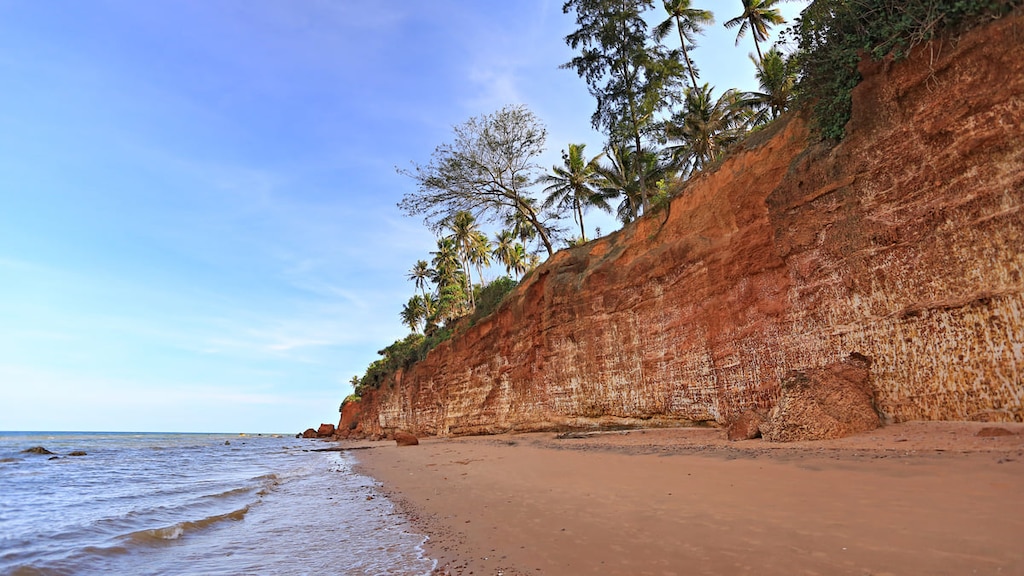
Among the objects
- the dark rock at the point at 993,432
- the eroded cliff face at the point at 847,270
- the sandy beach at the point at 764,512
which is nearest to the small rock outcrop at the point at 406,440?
the eroded cliff face at the point at 847,270

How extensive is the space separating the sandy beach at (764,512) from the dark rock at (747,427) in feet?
3.91

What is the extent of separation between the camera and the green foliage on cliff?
7.92m

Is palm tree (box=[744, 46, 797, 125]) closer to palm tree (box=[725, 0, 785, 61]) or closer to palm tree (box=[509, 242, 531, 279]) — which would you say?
palm tree (box=[725, 0, 785, 61])

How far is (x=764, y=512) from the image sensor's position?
4.25 m

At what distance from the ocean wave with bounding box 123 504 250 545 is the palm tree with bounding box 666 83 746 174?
23837 millimetres

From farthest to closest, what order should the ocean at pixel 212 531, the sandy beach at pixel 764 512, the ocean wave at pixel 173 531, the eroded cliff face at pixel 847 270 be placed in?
the eroded cliff face at pixel 847 270 → the ocean wave at pixel 173 531 → the ocean at pixel 212 531 → the sandy beach at pixel 764 512

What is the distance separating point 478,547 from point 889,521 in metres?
3.21

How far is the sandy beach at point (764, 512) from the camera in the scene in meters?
3.08

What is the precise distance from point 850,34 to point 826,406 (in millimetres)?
7141

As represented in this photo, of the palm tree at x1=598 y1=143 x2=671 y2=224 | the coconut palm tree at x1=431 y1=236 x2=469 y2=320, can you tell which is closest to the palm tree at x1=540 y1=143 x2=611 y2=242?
the palm tree at x1=598 y1=143 x2=671 y2=224

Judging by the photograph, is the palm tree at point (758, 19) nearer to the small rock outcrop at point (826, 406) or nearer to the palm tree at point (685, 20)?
the palm tree at point (685, 20)

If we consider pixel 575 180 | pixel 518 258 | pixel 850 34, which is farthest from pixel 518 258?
pixel 850 34

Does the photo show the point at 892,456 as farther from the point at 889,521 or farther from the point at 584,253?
the point at 584,253

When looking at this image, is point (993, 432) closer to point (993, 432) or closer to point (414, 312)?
point (993, 432)
